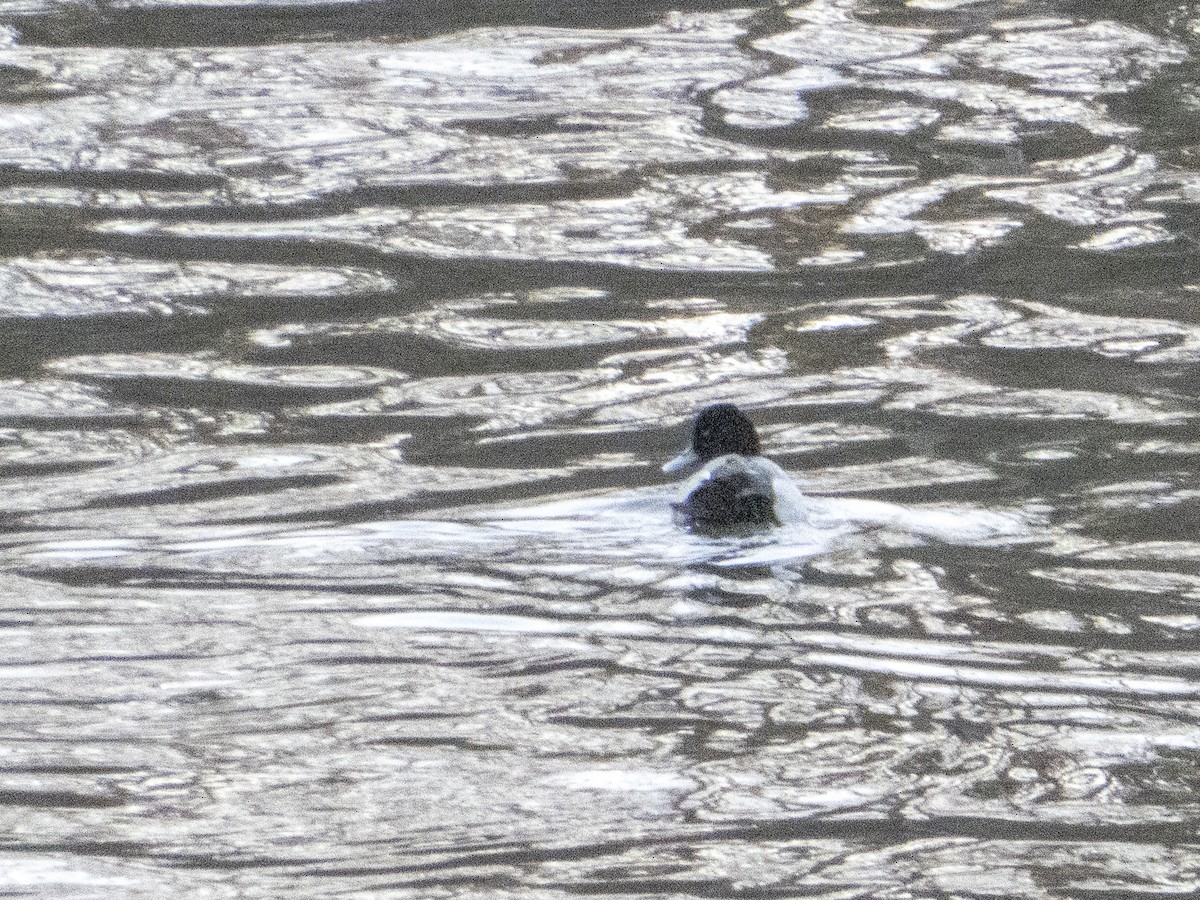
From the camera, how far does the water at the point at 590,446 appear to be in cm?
538

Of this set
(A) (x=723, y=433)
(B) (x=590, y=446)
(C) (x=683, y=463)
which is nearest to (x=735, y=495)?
(A) (x=723, y=433)

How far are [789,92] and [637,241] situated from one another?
Result: 9.31ft

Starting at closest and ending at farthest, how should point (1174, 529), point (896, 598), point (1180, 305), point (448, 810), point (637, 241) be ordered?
point (448, 810), point (896, 598), point (1174, 529), point (1180, 305), point (637, 241)

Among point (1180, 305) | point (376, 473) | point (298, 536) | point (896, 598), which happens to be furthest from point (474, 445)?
point (1180, 305)

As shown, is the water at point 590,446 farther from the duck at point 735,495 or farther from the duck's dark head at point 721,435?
the duck's dark head at point 721,435

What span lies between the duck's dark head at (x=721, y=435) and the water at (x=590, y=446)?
24 centimetres

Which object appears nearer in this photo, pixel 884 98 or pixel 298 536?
pixel 298 536

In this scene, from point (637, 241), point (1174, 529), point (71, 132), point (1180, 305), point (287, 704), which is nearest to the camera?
point (287, 704)

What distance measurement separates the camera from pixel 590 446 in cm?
887

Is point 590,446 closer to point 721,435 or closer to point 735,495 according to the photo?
point 721,435

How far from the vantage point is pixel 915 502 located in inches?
315

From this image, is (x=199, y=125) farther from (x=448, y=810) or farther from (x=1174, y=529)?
(x=448, y=810)

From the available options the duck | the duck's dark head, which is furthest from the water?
the duck's dark head

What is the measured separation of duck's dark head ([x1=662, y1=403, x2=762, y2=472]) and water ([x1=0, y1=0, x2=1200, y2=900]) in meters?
0.24
